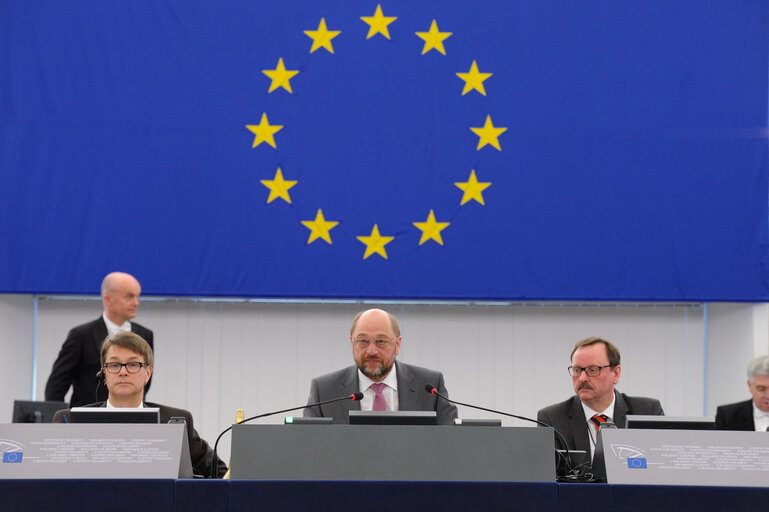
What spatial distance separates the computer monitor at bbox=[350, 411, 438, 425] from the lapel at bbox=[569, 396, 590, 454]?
106cm

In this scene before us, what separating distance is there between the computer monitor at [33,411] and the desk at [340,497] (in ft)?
6.39

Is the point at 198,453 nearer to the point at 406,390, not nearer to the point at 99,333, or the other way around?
the point at 406,390

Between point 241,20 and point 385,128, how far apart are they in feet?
3.60

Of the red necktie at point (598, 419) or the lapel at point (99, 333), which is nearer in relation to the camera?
the red necktie at point (598, 419)

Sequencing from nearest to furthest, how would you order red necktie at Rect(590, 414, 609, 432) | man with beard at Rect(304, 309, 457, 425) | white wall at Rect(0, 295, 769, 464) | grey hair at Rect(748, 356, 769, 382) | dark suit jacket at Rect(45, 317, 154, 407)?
red necktie at Rect(590, 414, 609, 432), man with beard at Rect(304, 309, 457, 425), grey hair at Rect(748, 356, 769, 382), dark suit jacket at Rect(45, 317, 154, 407), white wall at Rect(0, 295, 769, 464)

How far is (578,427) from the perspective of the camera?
3.56 m

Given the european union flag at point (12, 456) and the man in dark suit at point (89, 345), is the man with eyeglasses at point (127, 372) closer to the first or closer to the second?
the european union flag at point (12, 456)

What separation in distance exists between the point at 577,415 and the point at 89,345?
8.57 ft

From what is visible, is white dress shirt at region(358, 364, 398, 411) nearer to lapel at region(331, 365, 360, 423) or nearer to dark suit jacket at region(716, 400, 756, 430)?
lapel at region(331, 365, 360, 423)

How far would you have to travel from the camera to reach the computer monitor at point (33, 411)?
413 cm

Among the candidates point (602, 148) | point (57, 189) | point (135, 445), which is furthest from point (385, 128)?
point (135, 445)

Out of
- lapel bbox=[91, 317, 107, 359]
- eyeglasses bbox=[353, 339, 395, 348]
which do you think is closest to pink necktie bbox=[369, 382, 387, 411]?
eyeglasses bbox=[353, 339, 395, 348]

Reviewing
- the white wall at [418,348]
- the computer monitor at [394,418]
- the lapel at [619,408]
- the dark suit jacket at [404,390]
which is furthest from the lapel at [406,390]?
the white wall at [418,348]

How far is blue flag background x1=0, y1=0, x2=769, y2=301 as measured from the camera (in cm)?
Answer: 538
